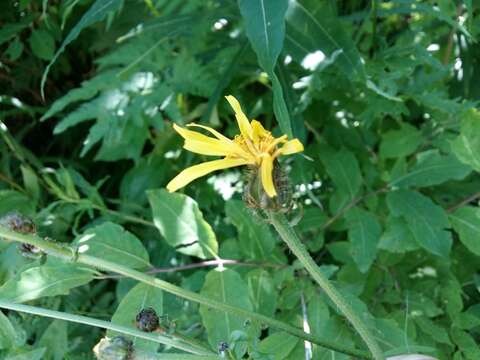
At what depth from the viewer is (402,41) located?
59.5 inches

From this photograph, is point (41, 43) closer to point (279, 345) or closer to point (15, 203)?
point (15, 203)

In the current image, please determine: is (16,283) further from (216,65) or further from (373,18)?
(373,18)

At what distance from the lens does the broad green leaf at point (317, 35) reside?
1.33 meters

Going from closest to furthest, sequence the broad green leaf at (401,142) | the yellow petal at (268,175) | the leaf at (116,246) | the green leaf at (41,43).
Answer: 1. the yellow petal at (268,175)
2. the leaf at (116,246)
3. the broad green leaf at (401,142)
4. the green leaf at (41,43)

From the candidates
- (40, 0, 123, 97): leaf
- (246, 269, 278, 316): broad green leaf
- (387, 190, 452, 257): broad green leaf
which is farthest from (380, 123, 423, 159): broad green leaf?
(40, 0, 123, 97): leaf

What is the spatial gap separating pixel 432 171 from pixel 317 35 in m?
0.37

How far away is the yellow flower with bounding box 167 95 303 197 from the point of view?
0.79 m

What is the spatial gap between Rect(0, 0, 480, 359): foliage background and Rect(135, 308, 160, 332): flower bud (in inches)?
4.3

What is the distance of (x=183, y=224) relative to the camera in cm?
121

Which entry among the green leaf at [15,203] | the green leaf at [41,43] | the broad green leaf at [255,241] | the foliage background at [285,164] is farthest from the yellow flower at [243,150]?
the green leaf at [41,43]

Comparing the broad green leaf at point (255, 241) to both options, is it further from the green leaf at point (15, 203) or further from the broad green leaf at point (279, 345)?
the green leaf at point (15, 203)

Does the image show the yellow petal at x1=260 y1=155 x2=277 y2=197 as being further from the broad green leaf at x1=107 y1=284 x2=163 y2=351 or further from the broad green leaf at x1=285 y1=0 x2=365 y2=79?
the broad green leaf at x1=285 y1=0 x2=365 y2=79

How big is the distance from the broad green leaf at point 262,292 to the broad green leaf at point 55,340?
398 mm

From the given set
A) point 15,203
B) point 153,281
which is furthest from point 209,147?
point 15,203
